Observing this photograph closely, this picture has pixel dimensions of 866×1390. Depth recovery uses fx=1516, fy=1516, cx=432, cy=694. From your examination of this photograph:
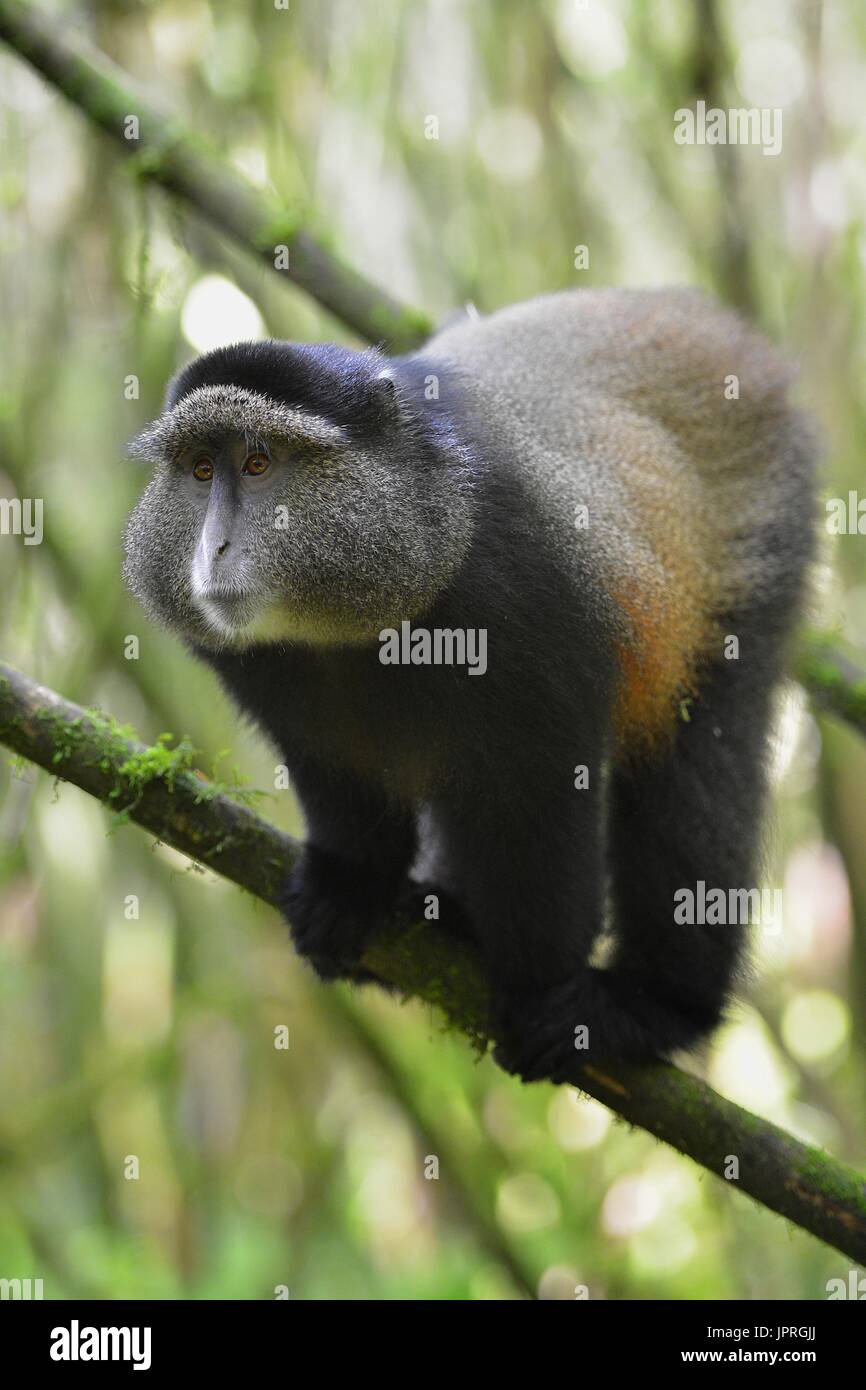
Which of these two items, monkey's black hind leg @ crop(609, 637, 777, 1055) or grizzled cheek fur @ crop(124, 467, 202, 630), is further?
monkey's black hind leg @ crop(609, 637, 777, 1055)

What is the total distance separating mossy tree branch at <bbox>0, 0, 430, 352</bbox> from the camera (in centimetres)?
672

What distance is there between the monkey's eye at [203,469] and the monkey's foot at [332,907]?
145 centimetres

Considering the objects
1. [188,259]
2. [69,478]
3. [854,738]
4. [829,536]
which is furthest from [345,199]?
[854,738]

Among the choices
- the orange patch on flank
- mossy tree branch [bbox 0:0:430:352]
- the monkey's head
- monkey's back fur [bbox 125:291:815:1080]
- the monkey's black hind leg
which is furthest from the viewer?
mossy tree branch [bbox 0:0:430:352]

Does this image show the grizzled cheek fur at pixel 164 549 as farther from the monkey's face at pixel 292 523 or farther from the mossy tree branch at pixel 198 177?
the mossy tree branch at pixel 198 177

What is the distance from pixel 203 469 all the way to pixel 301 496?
336 mm

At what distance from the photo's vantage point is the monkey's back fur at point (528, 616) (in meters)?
4.75

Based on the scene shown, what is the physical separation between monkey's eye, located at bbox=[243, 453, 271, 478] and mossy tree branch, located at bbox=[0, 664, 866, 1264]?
897mm

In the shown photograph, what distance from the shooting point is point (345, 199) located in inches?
351

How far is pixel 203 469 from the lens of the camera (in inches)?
188

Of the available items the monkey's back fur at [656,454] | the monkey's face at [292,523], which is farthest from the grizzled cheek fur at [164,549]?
the monkey's back fur at [656,454]

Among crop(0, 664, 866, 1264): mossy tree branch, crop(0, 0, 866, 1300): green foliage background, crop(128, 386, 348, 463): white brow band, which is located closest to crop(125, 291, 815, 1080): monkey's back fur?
crop(128, 386, 348, 463): white brow band

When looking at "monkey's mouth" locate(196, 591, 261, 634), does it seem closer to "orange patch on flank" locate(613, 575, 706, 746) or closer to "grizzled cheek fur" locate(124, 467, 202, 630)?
"grizzled cheek fur" locate(124, 467, 202, 630)
